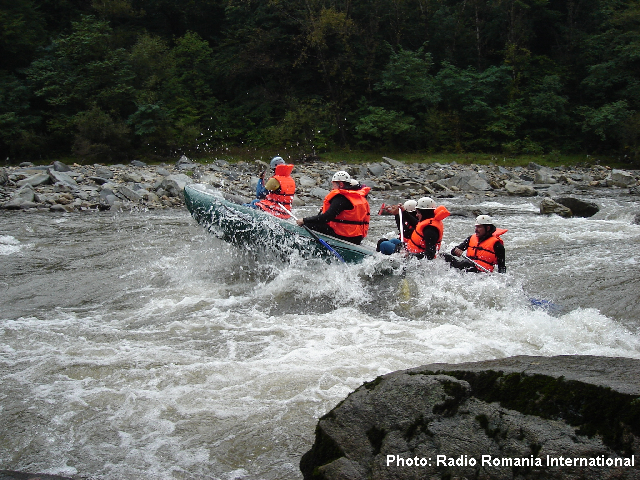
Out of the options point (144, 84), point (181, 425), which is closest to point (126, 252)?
point (181, 425)

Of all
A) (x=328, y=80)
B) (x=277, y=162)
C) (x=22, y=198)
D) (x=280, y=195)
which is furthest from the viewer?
(x=328, y=80)

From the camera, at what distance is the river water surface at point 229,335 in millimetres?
3307

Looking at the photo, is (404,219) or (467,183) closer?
(404,219)

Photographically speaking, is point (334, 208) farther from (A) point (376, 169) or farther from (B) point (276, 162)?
(A) point (376, 169)

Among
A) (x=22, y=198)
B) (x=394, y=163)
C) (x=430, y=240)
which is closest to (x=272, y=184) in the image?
(x=430, y=240)

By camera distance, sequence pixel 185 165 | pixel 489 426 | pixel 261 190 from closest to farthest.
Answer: pixel 489 426
pixel 261 190
pixel 185 165

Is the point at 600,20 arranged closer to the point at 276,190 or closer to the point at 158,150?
the point at 158,150

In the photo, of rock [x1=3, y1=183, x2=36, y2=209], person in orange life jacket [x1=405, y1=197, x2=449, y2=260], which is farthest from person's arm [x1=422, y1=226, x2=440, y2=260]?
rock [x1=3, y1=183, x2=36, y2=209]

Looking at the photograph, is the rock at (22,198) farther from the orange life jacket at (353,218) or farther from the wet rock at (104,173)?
the orange life jacket at (353,218)

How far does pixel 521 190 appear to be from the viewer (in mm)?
15820

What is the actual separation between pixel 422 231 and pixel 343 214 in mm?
1014

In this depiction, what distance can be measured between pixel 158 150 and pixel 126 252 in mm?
15393

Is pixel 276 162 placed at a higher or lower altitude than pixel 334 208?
higher

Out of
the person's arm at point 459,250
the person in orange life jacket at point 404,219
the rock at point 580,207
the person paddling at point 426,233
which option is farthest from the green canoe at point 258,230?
the rock at point 580,207
